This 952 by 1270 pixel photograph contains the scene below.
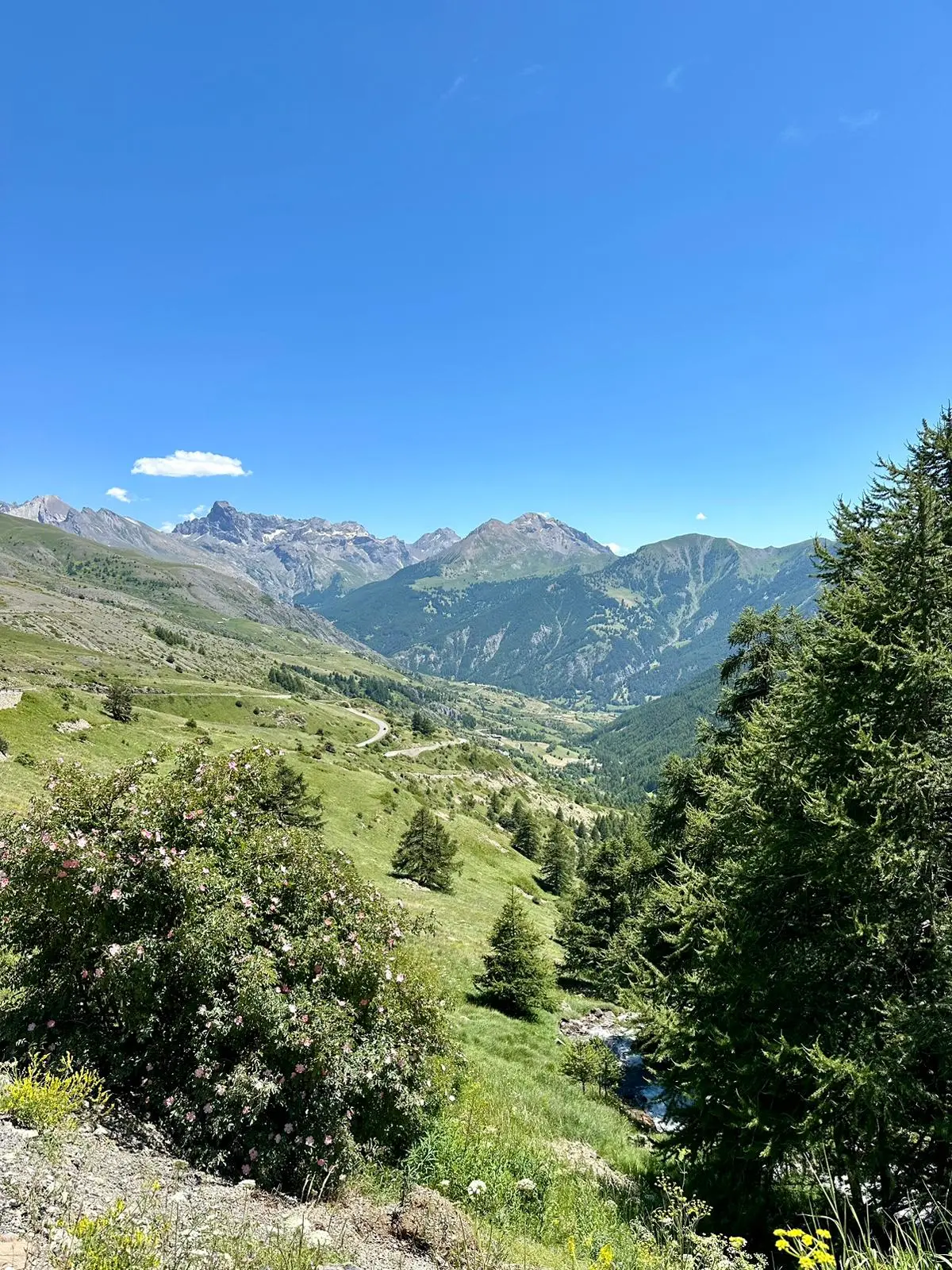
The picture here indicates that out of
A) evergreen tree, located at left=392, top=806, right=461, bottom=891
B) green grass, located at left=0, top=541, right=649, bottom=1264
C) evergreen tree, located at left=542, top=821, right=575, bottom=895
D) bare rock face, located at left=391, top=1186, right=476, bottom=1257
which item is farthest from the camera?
evergreen tree, located at left=542, top=821, right=575, bottom=895

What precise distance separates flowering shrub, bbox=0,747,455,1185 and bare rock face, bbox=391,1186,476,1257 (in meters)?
1.42

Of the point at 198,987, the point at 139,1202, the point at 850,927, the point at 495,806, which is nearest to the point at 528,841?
the point at 495,806

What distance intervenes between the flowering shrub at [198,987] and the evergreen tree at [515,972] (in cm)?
1714

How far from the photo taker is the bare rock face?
26.3ft

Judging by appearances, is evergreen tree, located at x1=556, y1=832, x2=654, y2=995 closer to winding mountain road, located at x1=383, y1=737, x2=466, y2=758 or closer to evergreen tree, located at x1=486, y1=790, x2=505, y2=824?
evergreen tree, located at x1=486, y1=790, x2=505, y2=824

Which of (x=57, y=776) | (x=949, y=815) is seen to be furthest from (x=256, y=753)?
(x=949, y=815)

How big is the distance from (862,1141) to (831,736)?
6.65 m

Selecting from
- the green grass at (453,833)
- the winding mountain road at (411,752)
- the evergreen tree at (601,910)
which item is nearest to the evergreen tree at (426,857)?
the green grass at (453,833)

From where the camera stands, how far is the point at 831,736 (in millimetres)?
11930

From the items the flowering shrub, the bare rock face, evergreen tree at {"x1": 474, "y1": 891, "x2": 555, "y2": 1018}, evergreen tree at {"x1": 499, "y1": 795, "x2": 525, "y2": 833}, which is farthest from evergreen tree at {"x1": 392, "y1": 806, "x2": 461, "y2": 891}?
evergreen tree at {"x1": 499, "y1": 795, "x2": 525, "y2": 833}

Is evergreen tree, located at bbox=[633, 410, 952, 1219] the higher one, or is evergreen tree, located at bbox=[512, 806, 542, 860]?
evergreen tree, located at bbox=[633, 410, 952, 1219]

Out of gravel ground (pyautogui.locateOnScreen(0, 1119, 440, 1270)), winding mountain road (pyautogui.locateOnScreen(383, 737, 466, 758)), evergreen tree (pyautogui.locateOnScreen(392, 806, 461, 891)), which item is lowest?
winding mountain road (pyautogui.locateOnScreen(383, 737, 466, 758))

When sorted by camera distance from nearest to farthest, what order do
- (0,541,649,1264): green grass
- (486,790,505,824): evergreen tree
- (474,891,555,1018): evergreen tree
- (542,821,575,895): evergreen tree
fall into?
(0,541,649,1264): green grass
(474,891,555,1018): evergreen tree
(542,821,575,895): evergreen tree
(486,790,505,824): evergreen tree

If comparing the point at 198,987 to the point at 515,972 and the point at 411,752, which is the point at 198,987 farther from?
the point at 411,752
